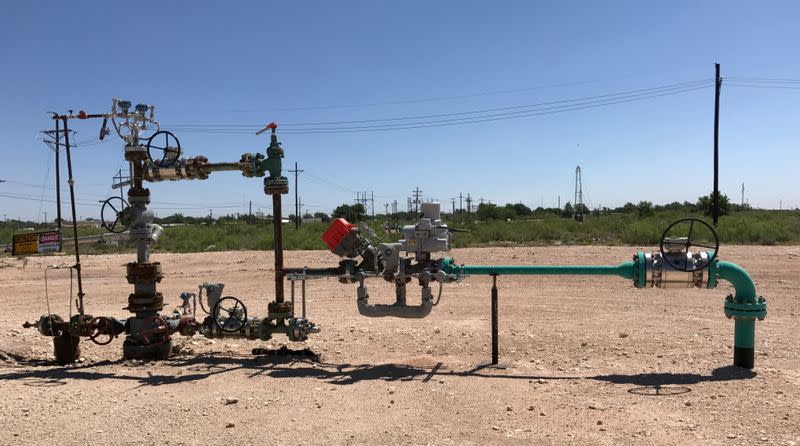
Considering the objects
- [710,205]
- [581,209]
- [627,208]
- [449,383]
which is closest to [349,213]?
[449,383]

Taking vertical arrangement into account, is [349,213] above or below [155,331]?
above

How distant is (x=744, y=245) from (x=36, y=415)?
18451 millimetres

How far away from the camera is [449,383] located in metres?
5.39

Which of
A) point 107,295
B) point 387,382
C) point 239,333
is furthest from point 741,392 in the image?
point 107,295

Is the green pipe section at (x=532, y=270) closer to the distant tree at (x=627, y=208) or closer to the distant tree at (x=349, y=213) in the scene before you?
the distant tree at (x=349, y=213)

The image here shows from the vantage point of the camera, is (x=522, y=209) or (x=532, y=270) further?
(x=522, y=209)

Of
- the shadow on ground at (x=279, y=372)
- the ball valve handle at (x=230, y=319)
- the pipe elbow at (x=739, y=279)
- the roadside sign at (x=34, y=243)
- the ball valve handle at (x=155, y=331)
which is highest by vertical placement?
the roadside sign at (x=34, y=243)

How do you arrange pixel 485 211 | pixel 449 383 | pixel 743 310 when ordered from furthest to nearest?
pixel 485 211 < pixel 743 310 < pixel 449 383

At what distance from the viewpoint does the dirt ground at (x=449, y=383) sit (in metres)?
4.28

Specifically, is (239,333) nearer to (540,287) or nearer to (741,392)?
(741,392)

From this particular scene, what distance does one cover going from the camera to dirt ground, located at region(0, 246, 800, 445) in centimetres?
Result: 428

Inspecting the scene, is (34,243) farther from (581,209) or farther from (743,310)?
(581,209)

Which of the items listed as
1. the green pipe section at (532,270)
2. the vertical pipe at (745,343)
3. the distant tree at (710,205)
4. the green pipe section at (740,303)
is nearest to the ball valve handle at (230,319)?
the green pipe section at (532,270)

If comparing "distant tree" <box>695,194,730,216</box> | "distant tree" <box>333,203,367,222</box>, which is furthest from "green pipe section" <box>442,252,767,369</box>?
"distant tree" <box>695,194,730,216</box>
